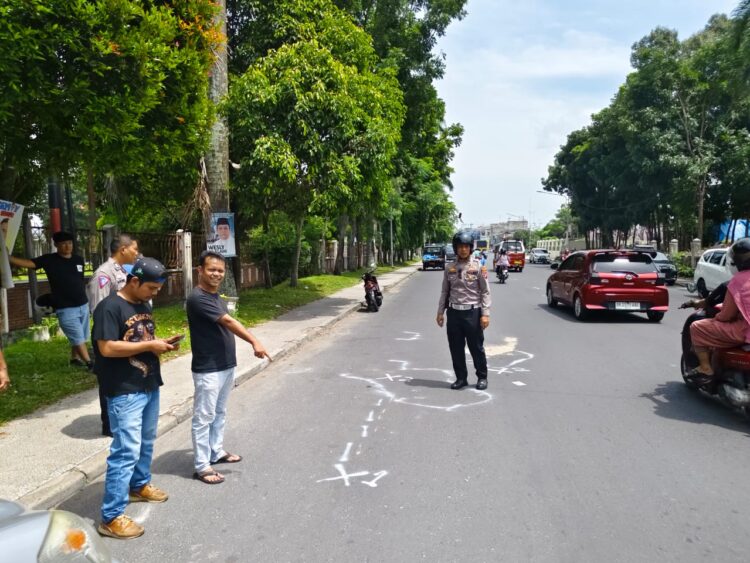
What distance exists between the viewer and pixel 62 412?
575 centimetres

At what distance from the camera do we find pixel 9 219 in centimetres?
751

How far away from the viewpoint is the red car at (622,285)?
39.7 ft

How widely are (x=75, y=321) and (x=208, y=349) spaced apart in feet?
12.1

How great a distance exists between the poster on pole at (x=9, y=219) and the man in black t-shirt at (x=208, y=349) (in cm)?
476

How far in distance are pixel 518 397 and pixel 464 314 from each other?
3.65 feet

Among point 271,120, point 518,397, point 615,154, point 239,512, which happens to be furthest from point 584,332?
point 615,154

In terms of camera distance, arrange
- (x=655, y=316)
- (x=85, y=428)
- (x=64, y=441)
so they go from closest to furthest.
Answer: (x=64, y=441)
(x=85, y=428)
(x=655, y=316)

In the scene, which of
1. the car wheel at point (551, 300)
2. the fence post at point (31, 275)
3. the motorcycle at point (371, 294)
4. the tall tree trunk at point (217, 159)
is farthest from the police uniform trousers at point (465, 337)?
the car wheel at point (551, 300)

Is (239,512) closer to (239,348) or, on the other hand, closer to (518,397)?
(518,397)

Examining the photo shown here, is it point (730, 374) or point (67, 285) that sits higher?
point (67, 285)

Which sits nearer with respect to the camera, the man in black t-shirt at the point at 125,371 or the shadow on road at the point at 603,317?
the man in black t-shirt at the point at 125,371

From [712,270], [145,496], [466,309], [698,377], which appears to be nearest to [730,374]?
[698,377]

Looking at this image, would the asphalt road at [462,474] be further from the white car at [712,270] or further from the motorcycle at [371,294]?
the white car at [712,270]

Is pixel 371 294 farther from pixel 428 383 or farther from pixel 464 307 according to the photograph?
pixel 464 307
